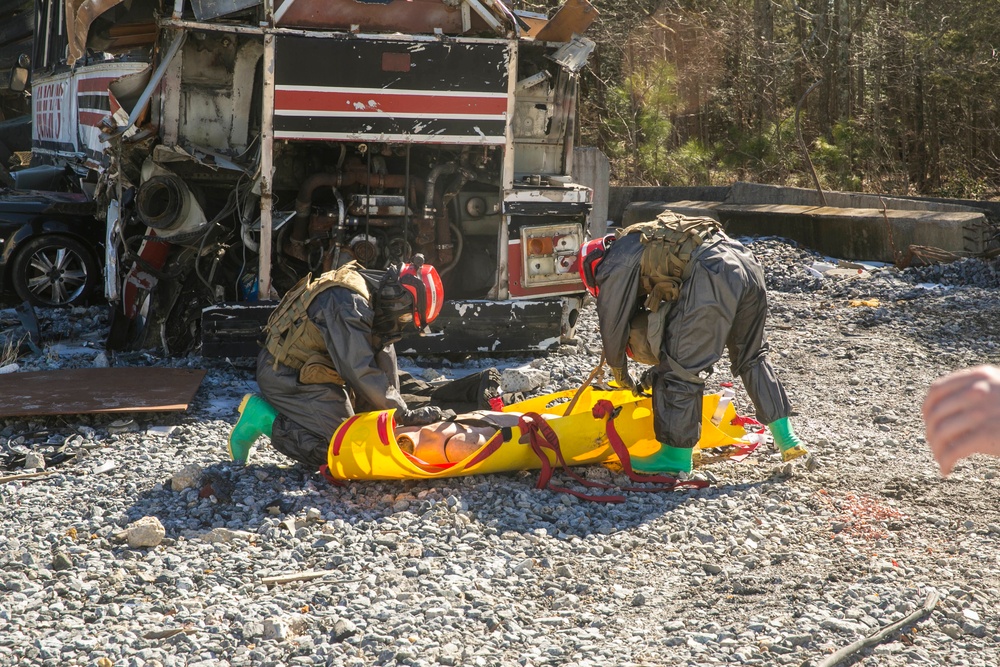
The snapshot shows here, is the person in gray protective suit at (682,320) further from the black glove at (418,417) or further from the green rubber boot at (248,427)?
the green rubber boot at (248,427)

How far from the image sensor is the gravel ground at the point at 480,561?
327 cm

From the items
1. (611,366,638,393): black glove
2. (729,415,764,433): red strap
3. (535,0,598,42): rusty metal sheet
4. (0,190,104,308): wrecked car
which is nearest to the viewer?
(611,366,638,393): black glove

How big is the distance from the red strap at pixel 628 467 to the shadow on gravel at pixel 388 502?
0.05 meters

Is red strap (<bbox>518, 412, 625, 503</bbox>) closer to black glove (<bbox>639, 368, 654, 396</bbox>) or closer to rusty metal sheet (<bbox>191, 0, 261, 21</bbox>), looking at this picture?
black glove (<bbox>639, 368, 654, 396</bbox>)

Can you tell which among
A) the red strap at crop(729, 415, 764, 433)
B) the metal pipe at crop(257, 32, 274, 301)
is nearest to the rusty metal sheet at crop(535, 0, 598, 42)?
the metal pipe at crop(257, 32, 274, 301)

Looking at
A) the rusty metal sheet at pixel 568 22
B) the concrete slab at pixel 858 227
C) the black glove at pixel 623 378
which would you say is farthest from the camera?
the concrete slab at pixel 858 227

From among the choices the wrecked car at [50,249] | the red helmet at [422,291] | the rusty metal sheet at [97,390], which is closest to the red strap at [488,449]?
the red helmet at [422,291]

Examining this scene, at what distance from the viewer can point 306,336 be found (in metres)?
4.96

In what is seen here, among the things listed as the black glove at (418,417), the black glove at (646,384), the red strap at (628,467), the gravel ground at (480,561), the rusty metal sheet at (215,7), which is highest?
the rusty metal sheet at (215,7)

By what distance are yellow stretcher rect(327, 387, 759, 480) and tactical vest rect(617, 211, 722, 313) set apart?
0.58 meters

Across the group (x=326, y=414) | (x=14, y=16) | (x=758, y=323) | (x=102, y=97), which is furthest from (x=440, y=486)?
(x=14, y=16)

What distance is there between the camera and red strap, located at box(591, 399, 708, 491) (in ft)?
15.7

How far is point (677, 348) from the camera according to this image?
4.87 metres

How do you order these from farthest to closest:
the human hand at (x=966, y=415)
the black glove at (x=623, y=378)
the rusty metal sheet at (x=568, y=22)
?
1. the rusty metal sheet at (x=568, y=22)
2. the black glove at (x=623, y=378)
3. the human hand at (x=966, y=415)
